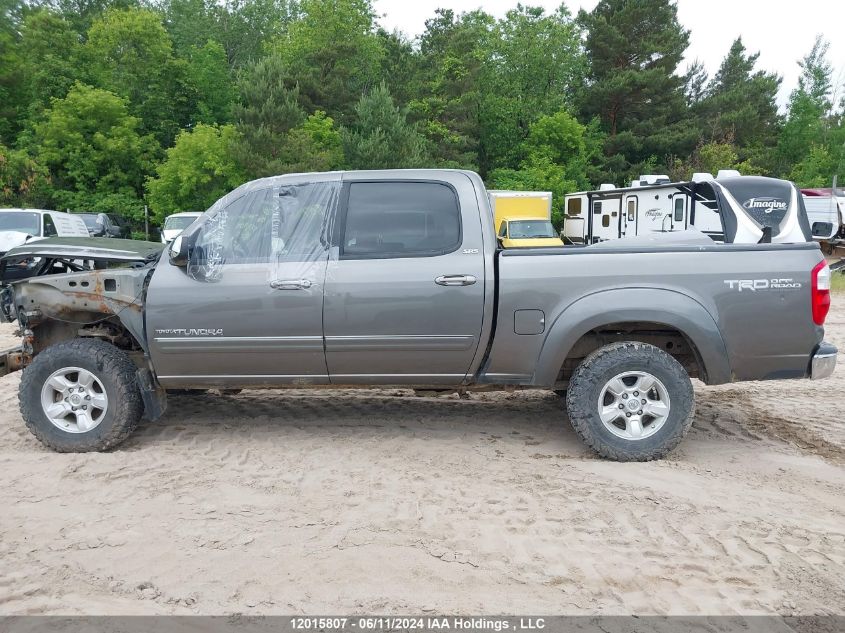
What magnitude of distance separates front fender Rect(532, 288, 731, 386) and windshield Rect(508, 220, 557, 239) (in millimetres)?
15350

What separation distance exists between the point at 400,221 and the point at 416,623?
8.86 ft

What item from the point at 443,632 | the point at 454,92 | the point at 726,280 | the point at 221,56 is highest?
the point at 221,56

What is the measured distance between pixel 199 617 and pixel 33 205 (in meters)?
37.0

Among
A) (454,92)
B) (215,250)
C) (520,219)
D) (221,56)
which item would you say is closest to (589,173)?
(454,92)

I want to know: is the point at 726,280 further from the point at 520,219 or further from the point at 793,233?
the point at 520,219

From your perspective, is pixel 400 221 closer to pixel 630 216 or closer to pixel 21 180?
pixel 630 216

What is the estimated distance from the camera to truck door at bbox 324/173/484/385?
4.49 metres

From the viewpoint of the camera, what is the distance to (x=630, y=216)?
59.5 ft

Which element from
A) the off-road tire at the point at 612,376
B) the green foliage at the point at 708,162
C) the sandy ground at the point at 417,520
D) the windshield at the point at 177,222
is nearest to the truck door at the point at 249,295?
the sandy ground at the point at 417,520

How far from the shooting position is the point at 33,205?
1344 inches

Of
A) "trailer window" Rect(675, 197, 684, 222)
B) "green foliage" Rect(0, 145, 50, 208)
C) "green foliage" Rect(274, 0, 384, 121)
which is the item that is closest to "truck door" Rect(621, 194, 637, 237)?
"trailer window" Rect(675, 197, 684, 222)

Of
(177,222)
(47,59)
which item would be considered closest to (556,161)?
(177,222)

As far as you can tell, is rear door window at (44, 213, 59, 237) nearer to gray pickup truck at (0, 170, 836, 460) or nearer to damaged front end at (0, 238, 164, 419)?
damaged front end at (0, 238, 164, 419)

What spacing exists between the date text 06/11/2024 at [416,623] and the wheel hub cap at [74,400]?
2.66 meters
